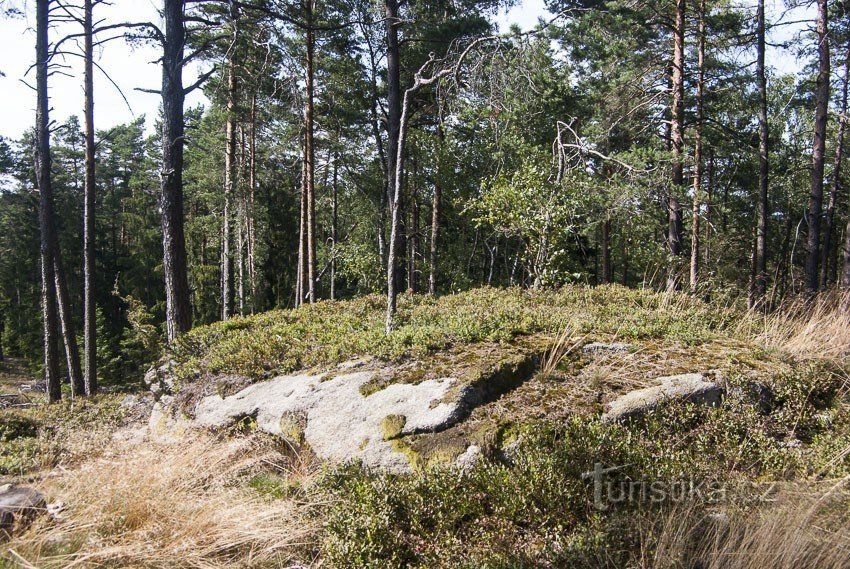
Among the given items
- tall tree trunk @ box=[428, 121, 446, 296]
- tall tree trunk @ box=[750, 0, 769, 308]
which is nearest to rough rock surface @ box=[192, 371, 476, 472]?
tall tree trunk @ box=[428, 121, 446, 296]

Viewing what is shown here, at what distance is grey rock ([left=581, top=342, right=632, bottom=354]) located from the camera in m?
5.03

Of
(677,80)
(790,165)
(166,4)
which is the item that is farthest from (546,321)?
(790,165)

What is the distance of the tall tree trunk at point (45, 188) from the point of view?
36.5ft

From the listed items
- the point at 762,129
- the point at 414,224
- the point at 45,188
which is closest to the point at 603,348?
the point at 762,129

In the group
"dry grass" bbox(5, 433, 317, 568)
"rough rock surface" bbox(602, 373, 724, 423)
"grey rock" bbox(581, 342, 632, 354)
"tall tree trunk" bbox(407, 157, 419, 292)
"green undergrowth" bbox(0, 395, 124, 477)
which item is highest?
"tall tree trunk" bbox(407, 157, 419, 292)

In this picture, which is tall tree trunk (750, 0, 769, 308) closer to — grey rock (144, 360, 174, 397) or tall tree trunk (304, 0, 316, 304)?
tall tree trunk (304, 0, 316, 304)

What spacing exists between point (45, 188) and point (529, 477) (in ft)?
40.6

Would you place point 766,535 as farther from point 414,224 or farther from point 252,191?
point 252,191

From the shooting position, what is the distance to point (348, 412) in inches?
183

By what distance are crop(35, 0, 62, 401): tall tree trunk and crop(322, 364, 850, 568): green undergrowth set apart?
36.2ft

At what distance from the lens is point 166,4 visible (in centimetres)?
802

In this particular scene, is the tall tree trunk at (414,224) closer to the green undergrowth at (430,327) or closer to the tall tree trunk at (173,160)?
the tall tree trunk at (173,160)

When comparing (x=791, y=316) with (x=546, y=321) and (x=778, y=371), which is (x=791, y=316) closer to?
(x=778, y=371)

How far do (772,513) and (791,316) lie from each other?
445cm
